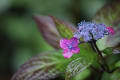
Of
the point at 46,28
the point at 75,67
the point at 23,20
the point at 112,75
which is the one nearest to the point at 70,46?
the point at 75,67

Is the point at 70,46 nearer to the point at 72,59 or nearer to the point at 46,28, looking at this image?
the point at 72,59

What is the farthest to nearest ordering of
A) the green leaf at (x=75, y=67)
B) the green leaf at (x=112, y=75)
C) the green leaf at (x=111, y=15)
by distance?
1. the green leaf at (x=111, y=15)
2. the green leaf at (x=112, y=75)
3. the green leaf at (x=75, y=67)

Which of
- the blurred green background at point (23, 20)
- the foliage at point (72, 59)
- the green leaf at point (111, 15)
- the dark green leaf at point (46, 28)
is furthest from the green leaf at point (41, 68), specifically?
the blurred green background at point (23, 20)

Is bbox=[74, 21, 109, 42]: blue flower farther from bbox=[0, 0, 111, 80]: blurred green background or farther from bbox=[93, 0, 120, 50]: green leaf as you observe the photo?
bbox=[0, 0, 111, 80]: blurred green background

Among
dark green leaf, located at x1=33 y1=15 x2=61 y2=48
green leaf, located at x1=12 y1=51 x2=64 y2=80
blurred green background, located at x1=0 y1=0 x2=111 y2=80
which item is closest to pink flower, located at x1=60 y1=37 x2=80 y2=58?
green leaf, located at x1=12 y1=51 x2=64 y2=80

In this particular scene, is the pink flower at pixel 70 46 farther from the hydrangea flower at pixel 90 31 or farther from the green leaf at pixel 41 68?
the green leaf at pixel 41 68

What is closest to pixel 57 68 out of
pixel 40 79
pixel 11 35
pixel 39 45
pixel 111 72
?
pixel 40 79

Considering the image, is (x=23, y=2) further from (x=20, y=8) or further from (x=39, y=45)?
(x=39, y=45)
